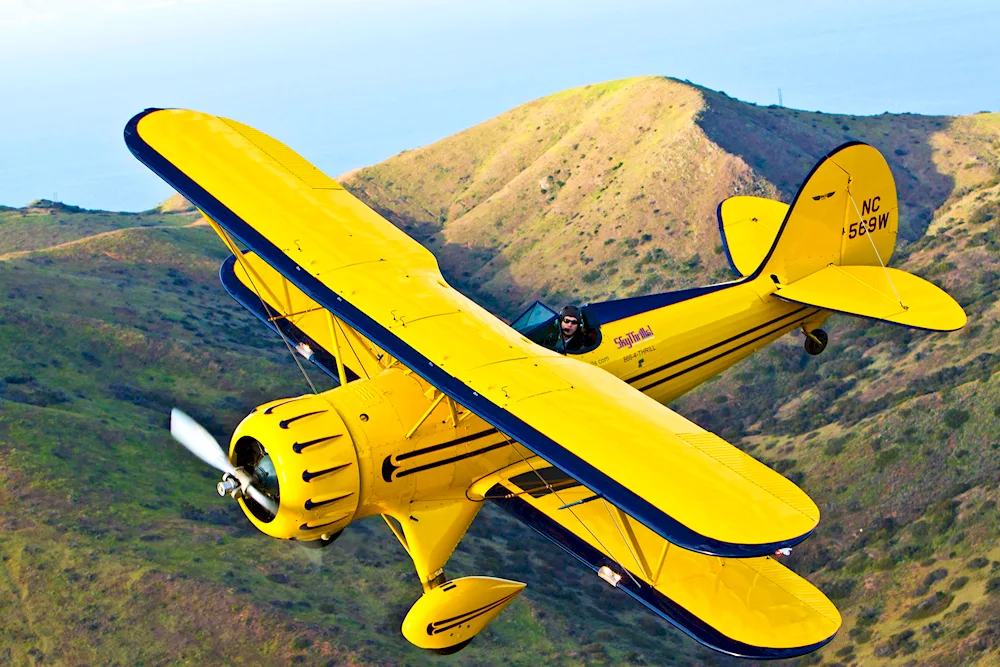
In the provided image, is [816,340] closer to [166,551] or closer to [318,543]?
[318,543]

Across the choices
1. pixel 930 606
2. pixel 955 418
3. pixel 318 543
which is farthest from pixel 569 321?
pixel 955 418

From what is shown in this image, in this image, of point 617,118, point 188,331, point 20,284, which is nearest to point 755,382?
point 188,331

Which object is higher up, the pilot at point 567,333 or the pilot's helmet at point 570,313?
the pilot's helmet at point 570,313

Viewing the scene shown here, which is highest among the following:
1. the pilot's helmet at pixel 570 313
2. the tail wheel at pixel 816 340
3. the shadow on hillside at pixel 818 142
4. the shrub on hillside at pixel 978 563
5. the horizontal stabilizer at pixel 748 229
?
the shadow on hillside at pixel 818 142

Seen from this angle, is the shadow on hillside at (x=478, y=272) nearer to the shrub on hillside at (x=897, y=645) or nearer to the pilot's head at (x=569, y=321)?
the shrub on hillside at (x=897, y=645)

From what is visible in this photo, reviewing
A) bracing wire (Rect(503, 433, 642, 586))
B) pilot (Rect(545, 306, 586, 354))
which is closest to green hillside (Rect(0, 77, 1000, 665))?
bracing wire (Rect(503, 433, 642, 586))

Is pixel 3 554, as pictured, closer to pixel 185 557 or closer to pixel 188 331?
pixel 185 557

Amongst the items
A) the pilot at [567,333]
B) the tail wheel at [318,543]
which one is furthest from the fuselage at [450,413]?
the tail wheel at [318,543]
